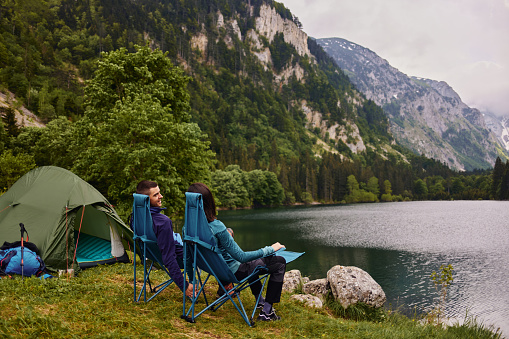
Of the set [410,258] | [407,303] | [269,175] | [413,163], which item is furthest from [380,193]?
[407,303]

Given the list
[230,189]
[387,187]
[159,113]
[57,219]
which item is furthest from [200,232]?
[387,187]

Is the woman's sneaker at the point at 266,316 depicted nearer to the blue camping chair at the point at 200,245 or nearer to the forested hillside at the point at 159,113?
the blue camping chair at the point at 200,245

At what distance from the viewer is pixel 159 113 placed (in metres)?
17.3

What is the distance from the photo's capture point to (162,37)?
506 ft

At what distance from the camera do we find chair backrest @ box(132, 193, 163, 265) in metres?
5.00

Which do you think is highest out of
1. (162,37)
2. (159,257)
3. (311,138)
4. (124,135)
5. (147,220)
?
(162,37)

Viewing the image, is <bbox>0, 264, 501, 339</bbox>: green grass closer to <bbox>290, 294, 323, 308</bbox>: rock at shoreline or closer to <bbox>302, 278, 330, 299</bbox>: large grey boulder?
<bbox>290, 294, 323, 308</bbox>: rock at shoreline

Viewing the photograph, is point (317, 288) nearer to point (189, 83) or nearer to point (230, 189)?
point (230, 189)

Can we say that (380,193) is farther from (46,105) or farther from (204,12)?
(204,12)

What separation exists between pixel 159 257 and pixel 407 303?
12153mm

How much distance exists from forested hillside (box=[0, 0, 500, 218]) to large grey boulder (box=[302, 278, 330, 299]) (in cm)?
930

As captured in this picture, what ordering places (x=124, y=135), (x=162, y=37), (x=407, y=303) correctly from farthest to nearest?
(x=162, y=37), (x=124, y=135), (x=407, y=303)

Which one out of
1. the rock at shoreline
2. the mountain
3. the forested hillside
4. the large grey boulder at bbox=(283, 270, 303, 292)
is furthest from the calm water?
the mountain

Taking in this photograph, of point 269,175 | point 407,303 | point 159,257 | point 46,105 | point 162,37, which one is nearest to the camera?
point 159,257
